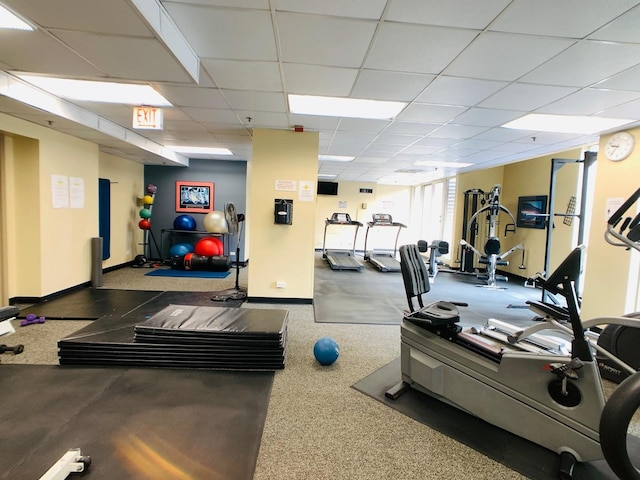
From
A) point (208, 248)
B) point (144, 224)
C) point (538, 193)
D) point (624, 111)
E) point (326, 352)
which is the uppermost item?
point (624, 111)

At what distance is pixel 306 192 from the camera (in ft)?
15.8

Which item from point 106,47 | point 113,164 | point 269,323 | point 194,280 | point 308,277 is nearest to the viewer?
point 106,47

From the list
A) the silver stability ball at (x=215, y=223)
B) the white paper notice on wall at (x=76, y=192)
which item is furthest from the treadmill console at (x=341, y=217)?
the white paper notice on wall at (x=76, y=192)

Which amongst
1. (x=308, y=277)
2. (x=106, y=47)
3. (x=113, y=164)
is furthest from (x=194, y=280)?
(x=106, y=47)

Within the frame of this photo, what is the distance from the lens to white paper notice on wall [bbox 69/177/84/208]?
505cm

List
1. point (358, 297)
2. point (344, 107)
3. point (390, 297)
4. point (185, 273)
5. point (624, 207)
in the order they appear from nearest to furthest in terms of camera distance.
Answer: point (624, 207)
point (344, 107)
point (358, 297)
point (390, 297)
point (185, 273)

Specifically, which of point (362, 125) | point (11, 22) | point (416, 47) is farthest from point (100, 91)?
point (416, 47)

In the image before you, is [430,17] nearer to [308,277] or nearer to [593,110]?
[593,110]

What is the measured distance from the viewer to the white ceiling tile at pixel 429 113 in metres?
3.60

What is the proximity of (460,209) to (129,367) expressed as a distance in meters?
8.50

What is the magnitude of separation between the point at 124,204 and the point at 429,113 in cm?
689

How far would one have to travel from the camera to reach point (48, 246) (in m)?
4.64

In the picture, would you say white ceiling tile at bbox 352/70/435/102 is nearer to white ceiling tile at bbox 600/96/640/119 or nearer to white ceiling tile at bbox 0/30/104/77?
white ceiling tile at bbox 600/96/640/119

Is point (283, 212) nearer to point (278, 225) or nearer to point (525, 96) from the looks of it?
point (278, 225)
